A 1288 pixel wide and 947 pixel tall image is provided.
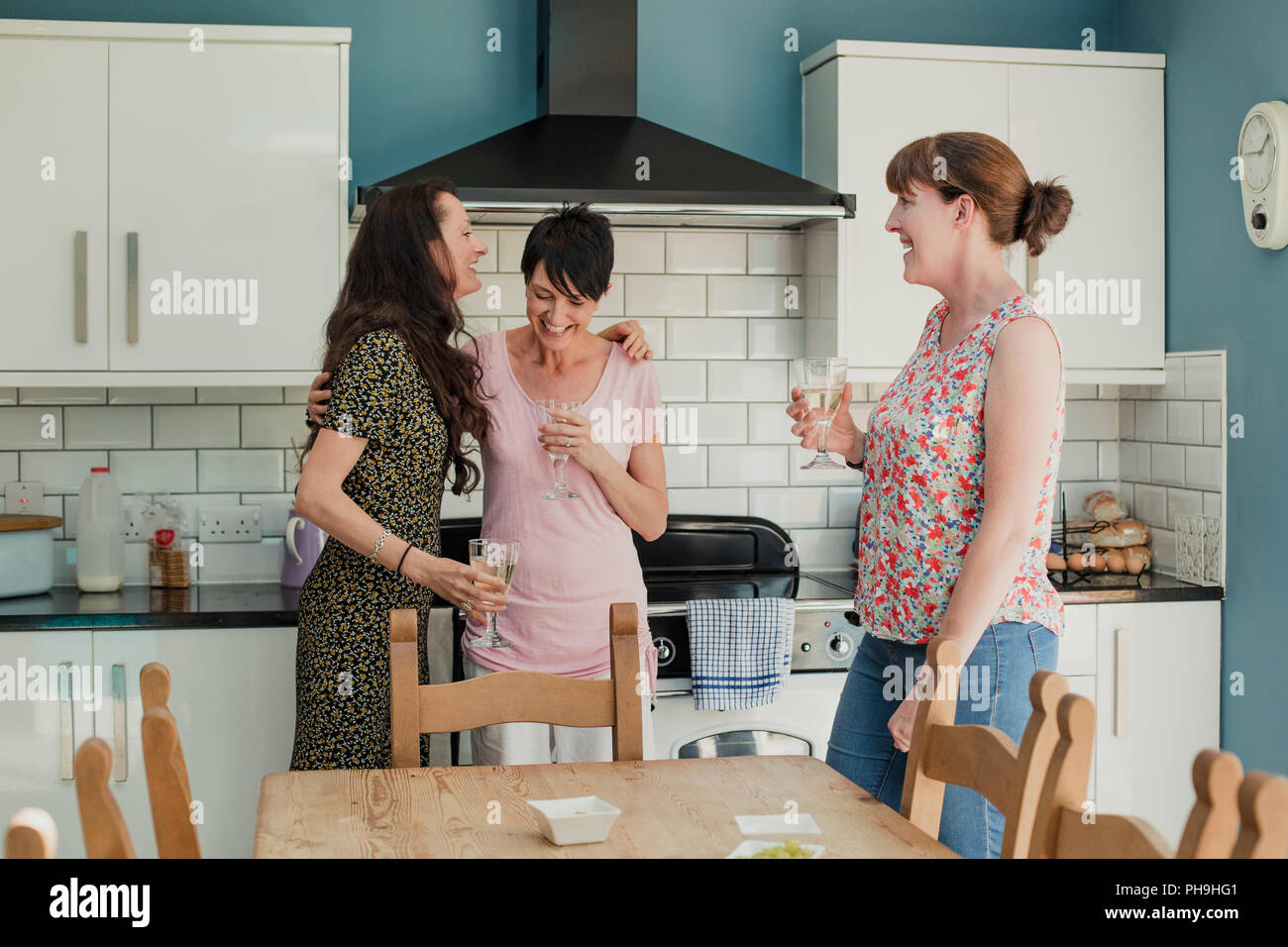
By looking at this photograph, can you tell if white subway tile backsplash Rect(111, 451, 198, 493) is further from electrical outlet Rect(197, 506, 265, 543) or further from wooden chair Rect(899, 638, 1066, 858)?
wooden chair Rect(899, 638, 1066, 858)

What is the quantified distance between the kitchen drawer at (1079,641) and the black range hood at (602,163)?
1.08 m

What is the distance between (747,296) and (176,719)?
5.77ft

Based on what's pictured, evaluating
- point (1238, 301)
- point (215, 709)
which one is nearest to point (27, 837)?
point (215, 709)

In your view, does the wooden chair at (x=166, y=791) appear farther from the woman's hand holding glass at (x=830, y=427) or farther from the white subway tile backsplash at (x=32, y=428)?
the white subway tile backsplash at (x=32, y=428)

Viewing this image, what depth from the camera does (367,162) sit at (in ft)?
10.6

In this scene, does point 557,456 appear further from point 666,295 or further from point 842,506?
point 842,506

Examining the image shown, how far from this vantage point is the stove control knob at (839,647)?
2.87m

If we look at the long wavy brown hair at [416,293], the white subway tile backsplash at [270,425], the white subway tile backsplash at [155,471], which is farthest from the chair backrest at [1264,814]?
the white subway tile backsplash at [155,471]

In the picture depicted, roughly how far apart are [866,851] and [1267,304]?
2079 millimetres

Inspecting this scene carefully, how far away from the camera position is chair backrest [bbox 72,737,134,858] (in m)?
0.98

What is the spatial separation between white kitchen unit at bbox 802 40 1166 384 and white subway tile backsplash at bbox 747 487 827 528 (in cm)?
41
